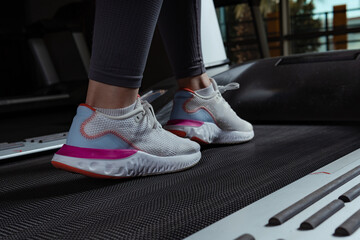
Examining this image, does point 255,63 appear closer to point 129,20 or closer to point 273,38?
point 129,20

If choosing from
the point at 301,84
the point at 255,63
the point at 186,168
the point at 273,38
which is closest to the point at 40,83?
the point at 255,63

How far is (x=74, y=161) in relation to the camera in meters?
0.76

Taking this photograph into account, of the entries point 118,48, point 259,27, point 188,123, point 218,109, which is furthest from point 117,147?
point 259,27

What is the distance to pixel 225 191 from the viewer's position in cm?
72

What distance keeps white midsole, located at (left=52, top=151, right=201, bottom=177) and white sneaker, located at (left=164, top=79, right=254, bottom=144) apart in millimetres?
164

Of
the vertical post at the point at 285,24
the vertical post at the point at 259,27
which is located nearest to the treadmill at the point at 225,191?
the vertical post at the point at 259,27

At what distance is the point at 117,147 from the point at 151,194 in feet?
0.44

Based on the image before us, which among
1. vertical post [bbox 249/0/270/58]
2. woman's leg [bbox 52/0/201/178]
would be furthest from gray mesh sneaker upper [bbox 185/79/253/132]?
vertical post [bbox 249/0/270/58]

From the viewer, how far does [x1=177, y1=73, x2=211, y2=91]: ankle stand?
1.11m

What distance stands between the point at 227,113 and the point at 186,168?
32 cm

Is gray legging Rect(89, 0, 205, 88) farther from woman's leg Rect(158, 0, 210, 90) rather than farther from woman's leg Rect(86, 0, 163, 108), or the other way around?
woman's leg Rect(158, 0, 210, 90)

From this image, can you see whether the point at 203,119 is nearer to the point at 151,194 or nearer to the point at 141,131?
the point at 141,131

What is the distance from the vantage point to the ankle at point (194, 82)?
3.65ft

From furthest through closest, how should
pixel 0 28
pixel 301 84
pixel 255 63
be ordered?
pixel 0 28, pixel 255 63, pixel 301 84
